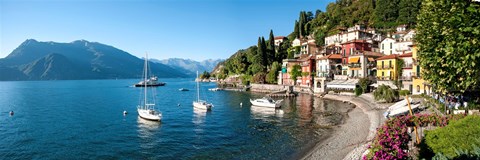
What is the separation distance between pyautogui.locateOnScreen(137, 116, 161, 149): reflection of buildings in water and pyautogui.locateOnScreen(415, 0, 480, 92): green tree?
22998mm

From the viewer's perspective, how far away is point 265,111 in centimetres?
4816

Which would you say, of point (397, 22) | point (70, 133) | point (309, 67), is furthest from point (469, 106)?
point (397, 22)

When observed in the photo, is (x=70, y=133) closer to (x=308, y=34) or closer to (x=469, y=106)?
(x=469, y=106)

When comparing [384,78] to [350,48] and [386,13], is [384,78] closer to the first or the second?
[350,48]

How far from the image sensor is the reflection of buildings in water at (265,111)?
44825mm

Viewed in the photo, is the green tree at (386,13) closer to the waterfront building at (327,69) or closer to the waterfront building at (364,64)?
the waterfront building at (327,69)

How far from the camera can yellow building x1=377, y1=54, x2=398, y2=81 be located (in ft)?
182

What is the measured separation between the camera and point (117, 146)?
1067 inches

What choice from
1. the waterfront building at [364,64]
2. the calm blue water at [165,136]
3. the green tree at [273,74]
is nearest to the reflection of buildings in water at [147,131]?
the calm blue water at [165,136]

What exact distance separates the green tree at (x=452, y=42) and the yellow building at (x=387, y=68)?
3530cm

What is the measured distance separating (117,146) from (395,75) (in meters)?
49.5

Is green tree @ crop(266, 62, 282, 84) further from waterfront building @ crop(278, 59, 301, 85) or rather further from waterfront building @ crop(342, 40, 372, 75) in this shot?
waterfront building @ crop(342, 40, 372, 75)

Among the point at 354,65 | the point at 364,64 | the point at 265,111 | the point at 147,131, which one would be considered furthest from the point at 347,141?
the point at 354,65

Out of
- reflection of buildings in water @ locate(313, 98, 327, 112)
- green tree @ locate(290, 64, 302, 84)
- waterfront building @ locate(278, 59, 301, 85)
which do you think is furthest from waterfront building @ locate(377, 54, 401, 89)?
waterfront building @ locate(278, 59, 301, 85)
